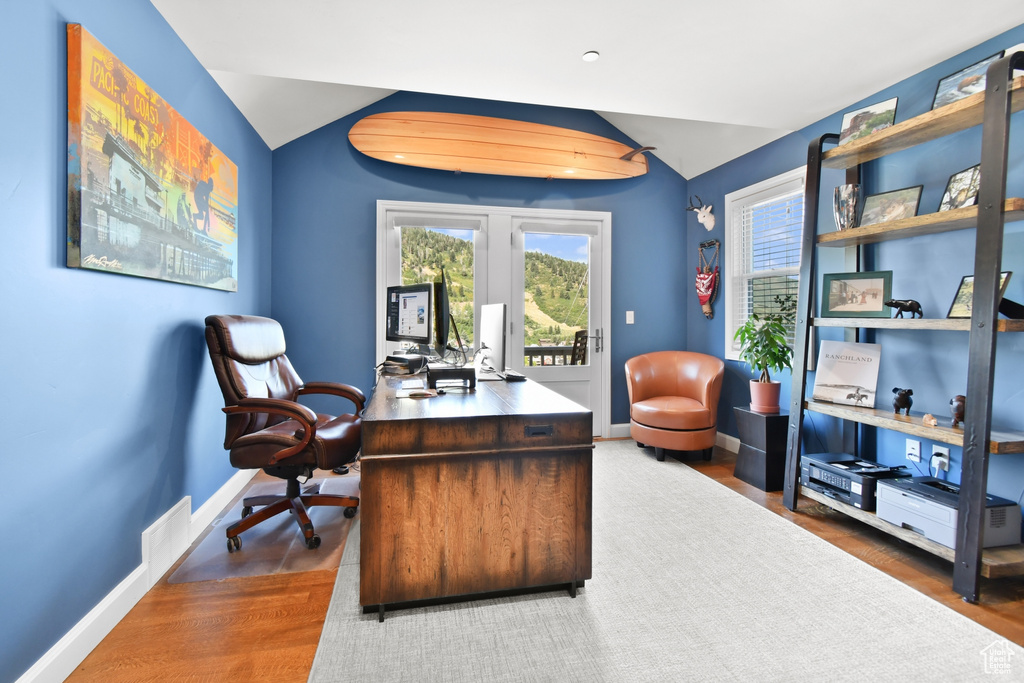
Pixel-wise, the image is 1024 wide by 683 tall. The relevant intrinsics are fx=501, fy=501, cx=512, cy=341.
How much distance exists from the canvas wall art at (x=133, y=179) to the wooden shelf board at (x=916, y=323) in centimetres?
327

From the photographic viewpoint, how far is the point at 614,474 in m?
3.54

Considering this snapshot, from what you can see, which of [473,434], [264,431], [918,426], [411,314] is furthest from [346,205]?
[918,426]

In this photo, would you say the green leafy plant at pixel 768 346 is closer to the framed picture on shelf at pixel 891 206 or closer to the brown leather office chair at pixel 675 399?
the brown leather office chair at pixel 675 399

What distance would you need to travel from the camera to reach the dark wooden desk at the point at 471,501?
1.79 meters

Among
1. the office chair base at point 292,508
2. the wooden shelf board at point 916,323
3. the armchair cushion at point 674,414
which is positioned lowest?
the office chair base at point 292,508

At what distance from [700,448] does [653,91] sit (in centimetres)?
248

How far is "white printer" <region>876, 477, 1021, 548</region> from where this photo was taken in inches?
82.4

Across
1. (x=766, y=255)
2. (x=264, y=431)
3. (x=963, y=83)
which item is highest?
(x=963, y=83)

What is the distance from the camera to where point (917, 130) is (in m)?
2.36

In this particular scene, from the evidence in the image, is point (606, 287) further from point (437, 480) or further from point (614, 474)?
point (437, 480)

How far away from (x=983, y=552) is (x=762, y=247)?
2.46 metres

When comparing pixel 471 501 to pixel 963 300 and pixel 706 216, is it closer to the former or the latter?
pixel 963 300

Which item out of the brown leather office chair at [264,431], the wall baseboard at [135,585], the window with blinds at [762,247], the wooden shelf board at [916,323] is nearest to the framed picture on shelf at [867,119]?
the window with blinds at [762,247]

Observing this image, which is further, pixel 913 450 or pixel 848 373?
pixel 848 373
